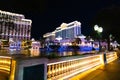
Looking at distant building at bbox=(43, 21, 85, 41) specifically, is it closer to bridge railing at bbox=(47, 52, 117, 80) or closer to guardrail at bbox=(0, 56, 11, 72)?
bridge railing at bbox=(47, 52, 117, 80)

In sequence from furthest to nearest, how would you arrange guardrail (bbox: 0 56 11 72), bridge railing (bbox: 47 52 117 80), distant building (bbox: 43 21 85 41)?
distant building (bbox: 43 21 85 41) < bridge railing (bbox: 47 52 117 80) < guardrail (bbox: 0 56 11 72)

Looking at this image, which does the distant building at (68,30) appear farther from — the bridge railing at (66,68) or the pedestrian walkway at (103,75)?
the bridge railing at (66,68)

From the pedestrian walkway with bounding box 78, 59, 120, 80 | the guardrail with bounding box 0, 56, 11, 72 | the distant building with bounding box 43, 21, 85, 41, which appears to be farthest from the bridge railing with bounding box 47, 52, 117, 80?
the distant building with bounding box 43, 21, 85, 41

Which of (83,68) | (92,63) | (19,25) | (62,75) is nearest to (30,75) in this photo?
(62,75)

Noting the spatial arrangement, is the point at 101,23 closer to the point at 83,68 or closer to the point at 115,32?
the point at 115,32

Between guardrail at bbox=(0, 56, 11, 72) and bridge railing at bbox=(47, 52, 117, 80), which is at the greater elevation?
guardrail at bbox=(0, 56, 11, 72)

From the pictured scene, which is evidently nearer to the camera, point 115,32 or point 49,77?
point 49,77

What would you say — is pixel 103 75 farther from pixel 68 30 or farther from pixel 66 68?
pixel 68 30

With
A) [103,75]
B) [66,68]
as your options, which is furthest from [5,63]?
[103,75]

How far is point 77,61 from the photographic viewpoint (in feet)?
21.1

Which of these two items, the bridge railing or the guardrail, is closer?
the guardrail

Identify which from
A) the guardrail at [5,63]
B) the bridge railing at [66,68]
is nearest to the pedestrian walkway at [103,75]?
the bridge railing at [66,68]

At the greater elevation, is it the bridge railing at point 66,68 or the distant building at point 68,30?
the distant building at point 68,30

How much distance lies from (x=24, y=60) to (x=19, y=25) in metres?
80.4
